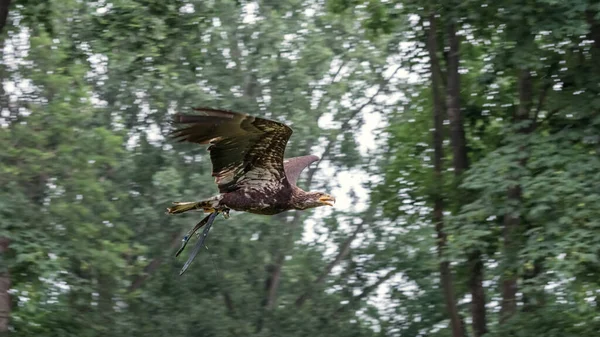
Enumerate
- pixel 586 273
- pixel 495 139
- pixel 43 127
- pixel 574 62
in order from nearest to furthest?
1. pixel 586 273
2. pixel 574 62
3. pixel 495 139
4. pixel 43 127

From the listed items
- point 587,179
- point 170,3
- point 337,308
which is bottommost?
point 337,308

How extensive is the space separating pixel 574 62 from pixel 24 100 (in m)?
6.93

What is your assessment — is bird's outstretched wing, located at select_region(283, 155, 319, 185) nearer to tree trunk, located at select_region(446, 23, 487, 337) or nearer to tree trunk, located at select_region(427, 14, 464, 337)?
tree trunk, located at select_region(427, 14, 464, 337)

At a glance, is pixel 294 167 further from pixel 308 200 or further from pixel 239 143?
pixel 239 143

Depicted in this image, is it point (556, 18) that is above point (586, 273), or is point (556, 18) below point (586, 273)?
above

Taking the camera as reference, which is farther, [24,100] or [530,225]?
[24,100]

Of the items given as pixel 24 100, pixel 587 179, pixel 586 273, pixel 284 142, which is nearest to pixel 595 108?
pixel 587 179

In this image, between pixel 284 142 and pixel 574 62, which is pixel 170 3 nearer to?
pixel 574 62

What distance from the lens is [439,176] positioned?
1298 centimetres

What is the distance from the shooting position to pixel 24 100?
14.8m

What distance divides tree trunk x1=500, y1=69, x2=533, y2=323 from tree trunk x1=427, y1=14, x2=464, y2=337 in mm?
562

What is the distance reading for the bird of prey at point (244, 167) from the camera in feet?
25.4

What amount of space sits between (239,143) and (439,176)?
17.4 ft

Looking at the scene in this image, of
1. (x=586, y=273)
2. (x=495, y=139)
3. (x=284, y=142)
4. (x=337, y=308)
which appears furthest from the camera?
(x=337, y=308)
